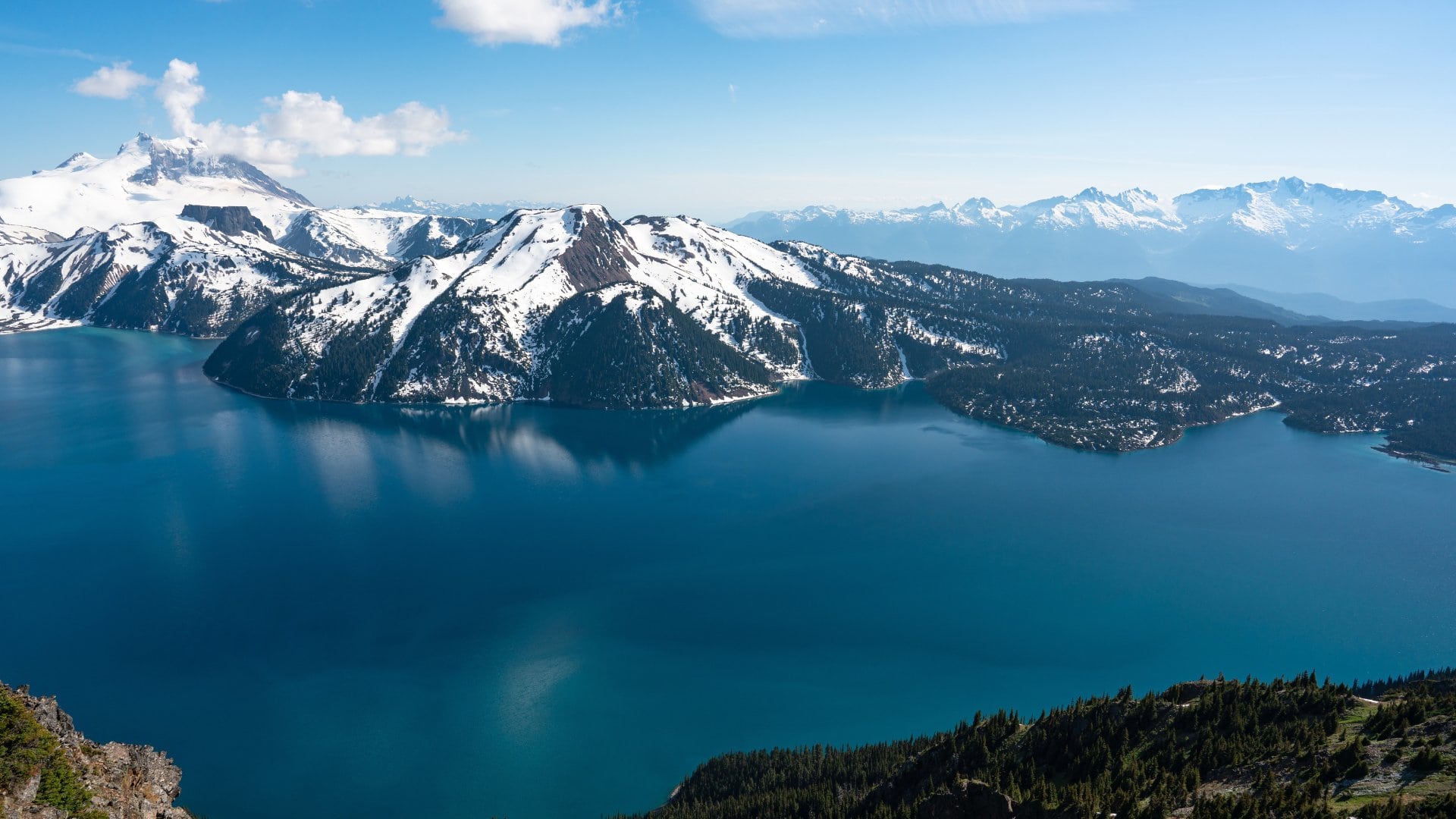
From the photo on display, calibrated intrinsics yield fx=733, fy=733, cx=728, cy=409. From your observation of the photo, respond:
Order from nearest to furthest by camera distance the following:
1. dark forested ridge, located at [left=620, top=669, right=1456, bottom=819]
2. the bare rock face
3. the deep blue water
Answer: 1. the bare rock face
2. dark forested ridge, located at [left=620, top=669, right=1456, bottom=819]
3. the deep blue water

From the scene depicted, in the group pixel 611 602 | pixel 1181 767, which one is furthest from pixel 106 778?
pixel 1181 767

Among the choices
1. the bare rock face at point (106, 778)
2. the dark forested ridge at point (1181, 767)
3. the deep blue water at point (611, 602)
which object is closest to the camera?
the bare rock face at point (106, 778)

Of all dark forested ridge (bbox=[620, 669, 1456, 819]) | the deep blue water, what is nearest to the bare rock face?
the deep blue water

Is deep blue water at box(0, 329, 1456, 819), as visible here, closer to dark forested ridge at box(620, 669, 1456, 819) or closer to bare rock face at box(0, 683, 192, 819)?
bare rock face at box(0, 683, 192, 819)

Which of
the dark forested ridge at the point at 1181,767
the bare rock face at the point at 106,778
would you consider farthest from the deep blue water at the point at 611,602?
the dark forested ridge at the point at 1181,767

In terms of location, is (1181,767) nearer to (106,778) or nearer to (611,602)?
(106,778)

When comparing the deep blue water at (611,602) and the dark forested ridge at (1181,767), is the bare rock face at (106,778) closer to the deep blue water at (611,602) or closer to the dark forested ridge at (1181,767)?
the deep blue water at (611,602)

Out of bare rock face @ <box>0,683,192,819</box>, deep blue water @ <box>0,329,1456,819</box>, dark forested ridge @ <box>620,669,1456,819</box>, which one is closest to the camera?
bare rock face @ <box>0,683,192,819</box>

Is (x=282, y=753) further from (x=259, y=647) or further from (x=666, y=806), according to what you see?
(x=666, y=806)
